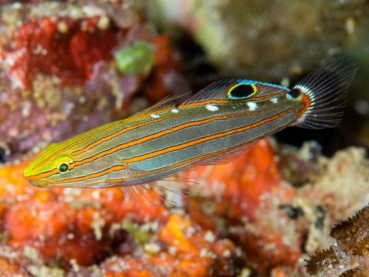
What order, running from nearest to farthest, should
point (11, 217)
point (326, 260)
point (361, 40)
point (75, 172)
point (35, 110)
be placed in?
point (75, 172) < point (326, 260) < point (11, 217) < point (35, 110) < point (361, 40)

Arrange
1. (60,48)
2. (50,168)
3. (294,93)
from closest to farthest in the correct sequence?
(50,168), (294,93), (60,48)

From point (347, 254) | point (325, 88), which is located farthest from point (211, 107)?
point (347, 254)

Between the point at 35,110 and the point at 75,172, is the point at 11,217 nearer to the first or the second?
the point at 35,110

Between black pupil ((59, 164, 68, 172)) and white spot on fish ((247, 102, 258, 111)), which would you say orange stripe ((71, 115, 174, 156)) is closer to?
black pupil ((59, 164, 68, 172))

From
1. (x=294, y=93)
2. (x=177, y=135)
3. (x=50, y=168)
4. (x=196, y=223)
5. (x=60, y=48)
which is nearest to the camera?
(x=50, y=168)

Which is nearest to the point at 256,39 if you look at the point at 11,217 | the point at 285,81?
the point at 285,81

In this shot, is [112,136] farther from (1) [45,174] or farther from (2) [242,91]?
(2) [242,91]

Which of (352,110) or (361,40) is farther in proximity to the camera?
(352,110)

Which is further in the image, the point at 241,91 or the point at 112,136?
the point at 241,91
